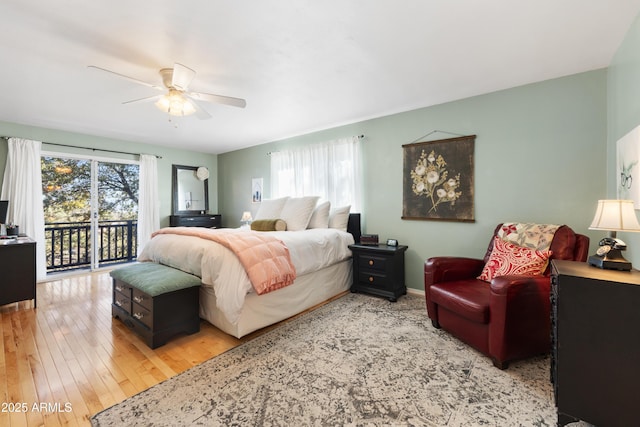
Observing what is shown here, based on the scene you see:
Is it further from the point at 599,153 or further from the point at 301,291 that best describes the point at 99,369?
the point at 599,153

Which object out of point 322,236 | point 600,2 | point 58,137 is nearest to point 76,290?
point 58,137

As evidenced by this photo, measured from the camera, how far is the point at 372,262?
3307 mm

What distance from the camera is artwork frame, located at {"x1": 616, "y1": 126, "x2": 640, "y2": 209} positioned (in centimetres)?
171

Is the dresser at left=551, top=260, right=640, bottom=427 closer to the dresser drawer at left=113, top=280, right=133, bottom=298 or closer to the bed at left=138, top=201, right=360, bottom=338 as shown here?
the bed at left=138, top=201, right=360, bottom=338

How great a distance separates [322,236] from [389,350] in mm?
1429

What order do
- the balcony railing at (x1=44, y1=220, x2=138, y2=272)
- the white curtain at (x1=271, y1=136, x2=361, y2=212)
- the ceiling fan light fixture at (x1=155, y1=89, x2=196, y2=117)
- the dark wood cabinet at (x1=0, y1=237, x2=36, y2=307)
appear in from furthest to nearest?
the balcony railing at (x1=44, y1=220, x2=138, y2=272)
the white curtain at (x1=271, y1=136, x2=361, y2=212)
the dark wood cabinet at (x1=0, y1=237, x2=36, y2=307)
the ceiling fan light fixture at (x1=155, y1=89, x2=196, y2=117)

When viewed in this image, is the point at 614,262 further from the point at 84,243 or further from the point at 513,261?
the point at 84,243

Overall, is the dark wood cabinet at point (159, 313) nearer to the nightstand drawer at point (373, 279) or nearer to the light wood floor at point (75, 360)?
the light wood floor at point (75, 360)

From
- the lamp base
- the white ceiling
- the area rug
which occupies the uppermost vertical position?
the white ceiling

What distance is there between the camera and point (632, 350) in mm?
1238

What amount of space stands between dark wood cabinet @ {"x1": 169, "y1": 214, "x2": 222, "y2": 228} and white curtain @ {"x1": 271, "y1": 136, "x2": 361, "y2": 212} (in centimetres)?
166

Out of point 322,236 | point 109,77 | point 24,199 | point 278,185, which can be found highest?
point 109,77

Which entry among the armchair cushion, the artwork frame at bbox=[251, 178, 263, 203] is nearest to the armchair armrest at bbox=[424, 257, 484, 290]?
the armchair cushion

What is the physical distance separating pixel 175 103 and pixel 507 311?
9.95 feet
